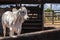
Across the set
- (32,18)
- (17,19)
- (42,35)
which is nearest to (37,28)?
(32,18)

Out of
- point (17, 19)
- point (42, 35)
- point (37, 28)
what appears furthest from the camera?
point (37, 28)

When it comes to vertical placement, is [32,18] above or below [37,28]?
above

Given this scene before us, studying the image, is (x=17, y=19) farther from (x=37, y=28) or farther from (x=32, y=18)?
(x=32, y=18)

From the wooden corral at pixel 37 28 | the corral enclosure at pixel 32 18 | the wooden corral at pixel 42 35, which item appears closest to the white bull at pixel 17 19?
the wooden corral at pixel 37 28

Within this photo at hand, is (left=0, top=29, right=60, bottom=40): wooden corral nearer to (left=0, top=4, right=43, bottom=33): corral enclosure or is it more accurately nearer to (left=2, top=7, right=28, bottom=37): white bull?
(left=2, top=7, right=28, bottom=37): white bull

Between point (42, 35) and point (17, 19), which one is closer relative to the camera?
point (42, 35)

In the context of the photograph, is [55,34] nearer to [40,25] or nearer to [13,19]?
[13,19]

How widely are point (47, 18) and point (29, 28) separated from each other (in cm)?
760

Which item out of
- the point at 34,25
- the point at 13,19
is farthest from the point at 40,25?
the point at 13,19

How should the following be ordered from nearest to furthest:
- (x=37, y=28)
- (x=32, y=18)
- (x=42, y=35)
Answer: (x=42, y=35)
(x=37, y=28)
(x=32, y=18)

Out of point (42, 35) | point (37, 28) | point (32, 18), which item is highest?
point (42, 35)

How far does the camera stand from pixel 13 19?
9.49 m

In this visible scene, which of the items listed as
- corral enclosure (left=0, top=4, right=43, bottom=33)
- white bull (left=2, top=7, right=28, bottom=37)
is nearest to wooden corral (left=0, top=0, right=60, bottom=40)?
corral enclosure (left=0, top=4, right=43, bottom=33)

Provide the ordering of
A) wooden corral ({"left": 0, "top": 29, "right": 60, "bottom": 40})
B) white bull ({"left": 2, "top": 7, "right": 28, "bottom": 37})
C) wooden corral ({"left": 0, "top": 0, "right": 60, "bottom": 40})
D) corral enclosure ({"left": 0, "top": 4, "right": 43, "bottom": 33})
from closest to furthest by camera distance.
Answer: wooden corral ({"left": 0, "top": 29, "right": 60, "bottom": 40})
wooden corral ({"left": 0, "top": 0, "right": 60, "bottom": 40})
white bull ({"left": 2, "top": 7, "right": 28, "bottom": 37})
corral enclosure ({"left": 0, "top": 4, "right": 43, "bottom": 33})
